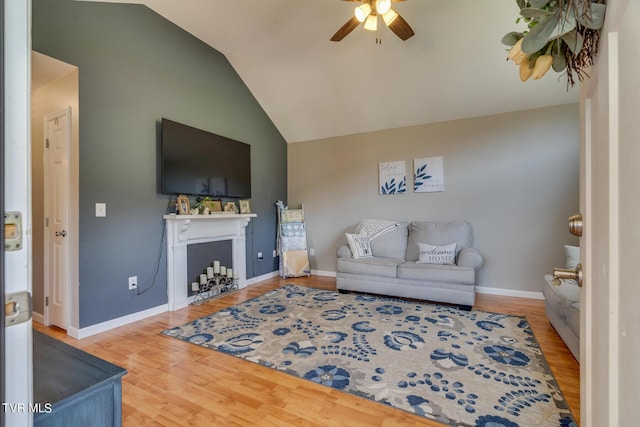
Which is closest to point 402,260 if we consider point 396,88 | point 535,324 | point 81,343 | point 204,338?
point 535,324

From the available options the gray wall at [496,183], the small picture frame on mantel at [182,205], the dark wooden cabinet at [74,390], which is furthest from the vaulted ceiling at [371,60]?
the dark wooden cabinet at [74,390]

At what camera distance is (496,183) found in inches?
149

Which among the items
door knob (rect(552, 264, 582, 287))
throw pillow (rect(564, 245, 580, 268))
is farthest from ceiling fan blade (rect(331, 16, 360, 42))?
throw pillow (rect(564, 245, 580, 268))

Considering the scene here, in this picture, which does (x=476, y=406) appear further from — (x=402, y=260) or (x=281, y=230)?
(x=281, y=230)

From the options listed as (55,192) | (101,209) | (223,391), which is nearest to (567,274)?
(223,391)

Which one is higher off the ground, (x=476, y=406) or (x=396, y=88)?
(x=396, y=88)

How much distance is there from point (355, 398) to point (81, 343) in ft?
7.65

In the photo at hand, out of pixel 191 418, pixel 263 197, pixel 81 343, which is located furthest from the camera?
pixel 263 197

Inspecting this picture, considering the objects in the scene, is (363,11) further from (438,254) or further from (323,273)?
(323,273)

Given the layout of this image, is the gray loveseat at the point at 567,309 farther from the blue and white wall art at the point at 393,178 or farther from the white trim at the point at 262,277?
the white trim at the point at 262,277

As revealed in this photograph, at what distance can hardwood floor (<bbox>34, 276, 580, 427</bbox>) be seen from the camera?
1535 millimetres

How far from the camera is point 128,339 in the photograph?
8.23 ft

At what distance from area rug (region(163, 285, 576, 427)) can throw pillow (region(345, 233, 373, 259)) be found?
0.72m

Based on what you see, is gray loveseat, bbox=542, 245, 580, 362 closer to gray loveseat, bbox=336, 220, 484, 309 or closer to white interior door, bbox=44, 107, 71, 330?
gray loveseat, bbox=336, 220, 484, 309
